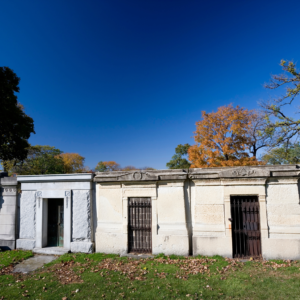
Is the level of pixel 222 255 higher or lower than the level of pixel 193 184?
lower

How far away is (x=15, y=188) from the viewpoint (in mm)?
8688

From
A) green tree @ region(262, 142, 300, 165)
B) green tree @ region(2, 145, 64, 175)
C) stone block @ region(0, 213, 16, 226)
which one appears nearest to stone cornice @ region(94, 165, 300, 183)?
stone block @ region(0, 213, 16, 226)

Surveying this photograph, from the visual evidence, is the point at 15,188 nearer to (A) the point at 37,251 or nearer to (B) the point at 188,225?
(A) the point at 37,251

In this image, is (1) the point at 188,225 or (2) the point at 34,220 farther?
(2) the point at 34,220

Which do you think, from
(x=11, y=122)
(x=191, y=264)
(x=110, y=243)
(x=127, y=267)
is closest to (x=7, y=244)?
(x=110, y=243)

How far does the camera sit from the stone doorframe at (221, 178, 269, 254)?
22.5 ft

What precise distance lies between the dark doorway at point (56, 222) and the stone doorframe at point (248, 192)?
248 inches

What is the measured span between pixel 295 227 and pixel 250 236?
1.37m

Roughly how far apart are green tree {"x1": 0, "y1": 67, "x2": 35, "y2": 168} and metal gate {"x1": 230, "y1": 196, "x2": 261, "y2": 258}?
1797 cm

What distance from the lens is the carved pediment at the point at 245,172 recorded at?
6906 millimetres

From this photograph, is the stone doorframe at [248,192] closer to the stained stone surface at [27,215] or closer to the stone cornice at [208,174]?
the stone cornice at [208,174]

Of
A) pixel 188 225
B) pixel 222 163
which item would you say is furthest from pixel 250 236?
pixel 222 163

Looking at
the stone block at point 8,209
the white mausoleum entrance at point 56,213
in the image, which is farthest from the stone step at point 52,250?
the stone block at point 8,209

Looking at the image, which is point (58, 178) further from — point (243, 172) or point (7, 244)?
point (243, 172)
